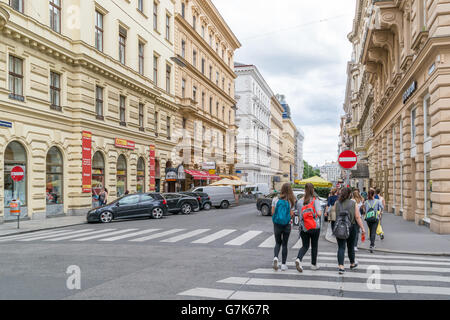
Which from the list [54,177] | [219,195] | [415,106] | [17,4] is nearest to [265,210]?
[219,195]

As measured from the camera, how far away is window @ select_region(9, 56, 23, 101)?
66.6 feet

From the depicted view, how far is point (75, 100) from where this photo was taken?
2495 cm

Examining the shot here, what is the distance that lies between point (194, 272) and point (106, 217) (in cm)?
1343

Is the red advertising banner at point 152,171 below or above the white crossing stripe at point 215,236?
above

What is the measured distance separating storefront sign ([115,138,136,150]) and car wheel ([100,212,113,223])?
8.74m

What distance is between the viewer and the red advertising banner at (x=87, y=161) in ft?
81.9

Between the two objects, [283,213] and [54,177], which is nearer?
[283,213]

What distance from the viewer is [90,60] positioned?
25.5m

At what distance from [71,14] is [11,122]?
805 centimetres

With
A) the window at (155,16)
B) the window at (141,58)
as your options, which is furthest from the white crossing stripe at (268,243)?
the window at (155,16)

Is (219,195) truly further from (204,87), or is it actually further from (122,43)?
(204,87)

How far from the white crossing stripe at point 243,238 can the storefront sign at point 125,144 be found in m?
15.7

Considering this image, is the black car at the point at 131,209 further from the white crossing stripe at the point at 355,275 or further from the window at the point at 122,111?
the white crossing stripe at the point at 355,275

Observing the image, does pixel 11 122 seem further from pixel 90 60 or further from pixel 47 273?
pixel 47 273
